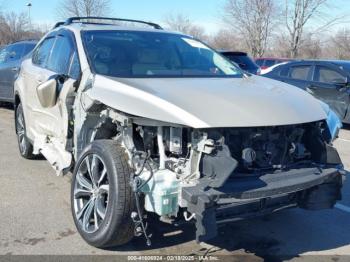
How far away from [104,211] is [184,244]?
0.78 metres

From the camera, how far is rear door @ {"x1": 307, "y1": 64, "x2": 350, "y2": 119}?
10.6m

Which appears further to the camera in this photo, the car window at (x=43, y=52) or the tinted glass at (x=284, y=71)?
the tinted glass at (x=284, y=71)

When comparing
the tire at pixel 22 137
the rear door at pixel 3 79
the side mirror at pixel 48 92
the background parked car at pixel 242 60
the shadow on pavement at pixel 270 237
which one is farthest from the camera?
the background parked car at pixel 242 60

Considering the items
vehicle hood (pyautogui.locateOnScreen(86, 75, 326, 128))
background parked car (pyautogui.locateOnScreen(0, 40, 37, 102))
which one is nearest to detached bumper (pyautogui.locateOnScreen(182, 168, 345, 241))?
vehicle hood (pyautogui.locateOnScreen(86, 75, 326, 128))

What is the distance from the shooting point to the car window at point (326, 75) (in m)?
10.8

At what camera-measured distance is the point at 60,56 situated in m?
5.30

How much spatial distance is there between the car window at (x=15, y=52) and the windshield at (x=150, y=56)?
22.7 feet

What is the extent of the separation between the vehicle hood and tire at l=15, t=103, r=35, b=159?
9.45ft

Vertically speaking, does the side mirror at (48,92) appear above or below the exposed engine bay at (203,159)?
above

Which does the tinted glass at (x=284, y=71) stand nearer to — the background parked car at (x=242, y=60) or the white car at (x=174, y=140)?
the background parked car at (x=242, y=60)

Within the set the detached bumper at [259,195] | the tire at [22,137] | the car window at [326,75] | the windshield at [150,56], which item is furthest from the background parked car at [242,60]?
the detached bumper at [259,195]

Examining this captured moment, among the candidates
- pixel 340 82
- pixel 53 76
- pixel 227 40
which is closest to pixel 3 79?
pixel 53 76

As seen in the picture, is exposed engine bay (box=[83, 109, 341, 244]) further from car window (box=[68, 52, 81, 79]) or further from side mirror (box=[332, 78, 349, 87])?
side mirror (box=[332, 78, 349, 87])

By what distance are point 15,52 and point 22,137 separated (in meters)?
5.24
